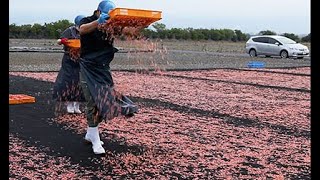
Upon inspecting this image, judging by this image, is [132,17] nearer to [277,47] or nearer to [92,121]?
[92,121]

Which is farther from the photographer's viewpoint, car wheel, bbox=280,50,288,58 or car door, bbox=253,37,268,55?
Result: car door, bbox=253,37,268,55

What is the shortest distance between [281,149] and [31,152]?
293 centimetres

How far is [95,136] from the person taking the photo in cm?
550

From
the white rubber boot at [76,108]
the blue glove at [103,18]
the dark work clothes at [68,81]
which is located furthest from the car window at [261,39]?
the blue glove at [103,18]

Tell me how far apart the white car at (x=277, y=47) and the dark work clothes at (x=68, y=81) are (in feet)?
70.7

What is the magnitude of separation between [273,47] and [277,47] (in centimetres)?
22

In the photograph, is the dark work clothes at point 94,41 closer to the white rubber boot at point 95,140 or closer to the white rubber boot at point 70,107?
the white rubber boot at point 95,140

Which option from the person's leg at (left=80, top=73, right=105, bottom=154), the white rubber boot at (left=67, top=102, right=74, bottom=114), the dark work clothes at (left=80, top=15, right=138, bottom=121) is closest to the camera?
the dark work clothes at (left=80, top=15, right=138, bottom=121)

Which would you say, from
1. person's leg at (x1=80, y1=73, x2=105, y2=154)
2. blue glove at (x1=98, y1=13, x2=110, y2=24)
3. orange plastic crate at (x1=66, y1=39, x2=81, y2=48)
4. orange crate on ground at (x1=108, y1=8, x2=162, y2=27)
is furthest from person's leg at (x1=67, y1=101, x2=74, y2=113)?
blue glove at (x1=98, y1=13, x2=110, y2=24)

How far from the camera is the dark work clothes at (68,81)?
7.52 metres

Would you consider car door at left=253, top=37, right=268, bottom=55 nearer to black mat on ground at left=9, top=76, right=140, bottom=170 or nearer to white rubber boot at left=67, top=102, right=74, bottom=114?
black mat on ground at left=9, top=76, right=140, bottom=170

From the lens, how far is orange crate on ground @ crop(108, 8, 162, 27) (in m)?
4.93

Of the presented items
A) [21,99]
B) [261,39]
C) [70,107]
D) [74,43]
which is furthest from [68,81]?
[261,39]
